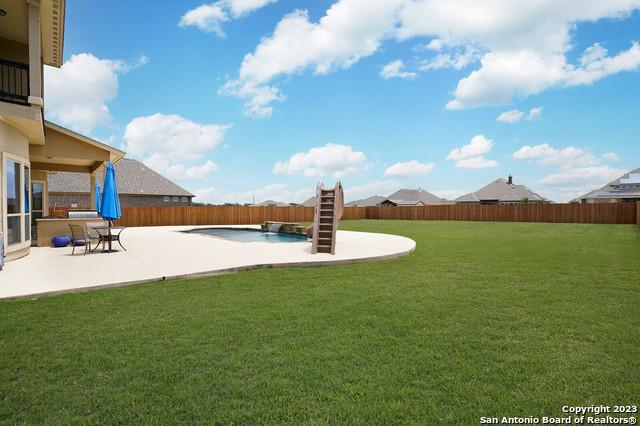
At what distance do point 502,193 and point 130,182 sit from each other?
1740 inches

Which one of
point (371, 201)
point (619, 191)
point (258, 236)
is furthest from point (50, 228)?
point (371, 201)

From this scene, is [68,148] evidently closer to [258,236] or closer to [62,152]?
[62,152]

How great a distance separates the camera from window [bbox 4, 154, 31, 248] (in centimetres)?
816

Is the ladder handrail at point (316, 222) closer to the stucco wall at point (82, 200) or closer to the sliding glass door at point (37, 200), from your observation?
the sliding glass door at point (37, 200)

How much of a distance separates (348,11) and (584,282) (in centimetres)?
964

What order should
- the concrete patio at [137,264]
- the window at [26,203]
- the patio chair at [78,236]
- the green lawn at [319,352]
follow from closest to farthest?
1. the green lawn at [319,352]
2. the concrete patio at [137,264]
3. the window at [26,203]
4. the patio chair at [78,236]

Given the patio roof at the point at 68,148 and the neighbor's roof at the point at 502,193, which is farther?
the neighbor's roof at the point at 502,193

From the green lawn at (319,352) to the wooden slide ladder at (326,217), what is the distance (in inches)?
141

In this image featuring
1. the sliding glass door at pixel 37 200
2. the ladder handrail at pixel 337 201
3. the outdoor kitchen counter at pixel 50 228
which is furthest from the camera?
the sliding glass door at pixel 37 200

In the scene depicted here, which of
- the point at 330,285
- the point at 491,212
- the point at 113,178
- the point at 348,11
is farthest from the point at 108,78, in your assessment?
the point at 491,212

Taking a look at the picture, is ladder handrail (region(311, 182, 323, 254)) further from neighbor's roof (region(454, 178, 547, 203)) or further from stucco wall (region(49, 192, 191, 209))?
neighbor's roof (region(454, 178, 547, 203))

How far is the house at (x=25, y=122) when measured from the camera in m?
7.90

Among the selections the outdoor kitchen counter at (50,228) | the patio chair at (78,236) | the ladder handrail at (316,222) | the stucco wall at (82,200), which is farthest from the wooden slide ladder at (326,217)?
the stucco wall at (82,200)

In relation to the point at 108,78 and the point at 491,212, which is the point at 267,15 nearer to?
the point at 108,78
